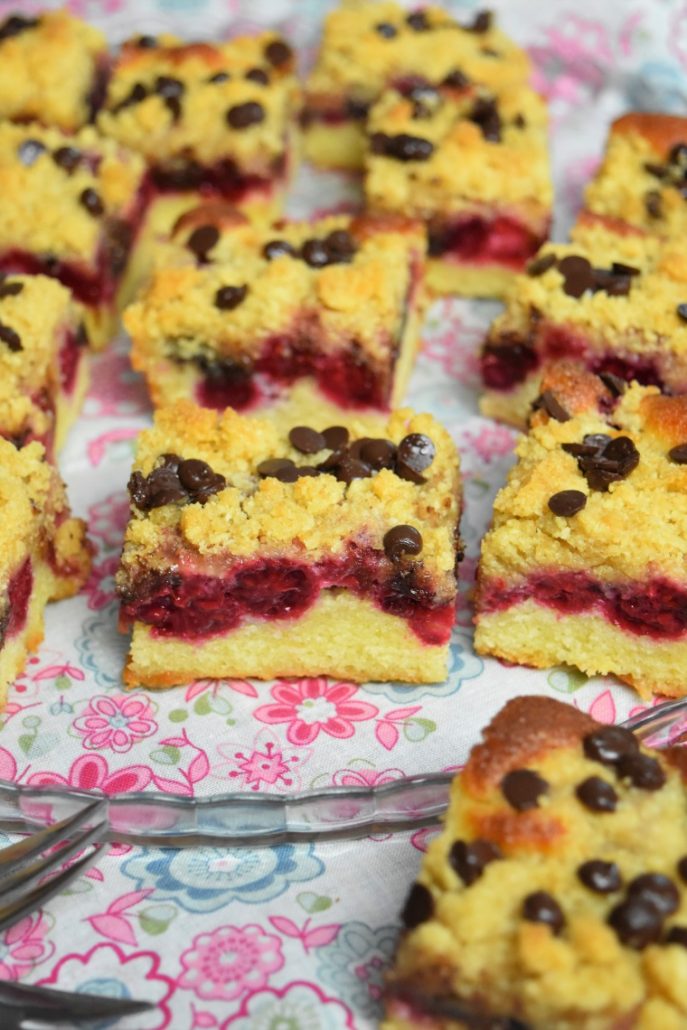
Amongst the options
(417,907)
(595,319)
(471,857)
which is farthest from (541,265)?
(417,907)

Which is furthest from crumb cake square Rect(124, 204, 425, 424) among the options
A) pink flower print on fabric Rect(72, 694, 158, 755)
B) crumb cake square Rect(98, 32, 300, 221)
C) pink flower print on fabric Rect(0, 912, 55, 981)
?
pink flower print on fabric Rect(0, 912, 55, 981)

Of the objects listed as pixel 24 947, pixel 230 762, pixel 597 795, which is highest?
pixel 597 795

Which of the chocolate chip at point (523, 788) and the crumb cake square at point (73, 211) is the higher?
the crumb cake square at point (73, 211)

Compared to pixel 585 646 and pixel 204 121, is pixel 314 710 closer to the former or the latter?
pixel 585 646

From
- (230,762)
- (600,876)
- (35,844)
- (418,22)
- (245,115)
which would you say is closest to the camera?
(600,876)

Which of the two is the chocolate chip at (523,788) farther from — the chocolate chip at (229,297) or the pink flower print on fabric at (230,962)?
the chocolate chip at (229,297)

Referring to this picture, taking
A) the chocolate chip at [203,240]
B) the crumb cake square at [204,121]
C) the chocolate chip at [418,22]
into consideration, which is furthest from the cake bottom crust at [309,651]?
the chocolate chip at [418,22]

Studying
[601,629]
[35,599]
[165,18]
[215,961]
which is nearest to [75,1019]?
[215,961]
